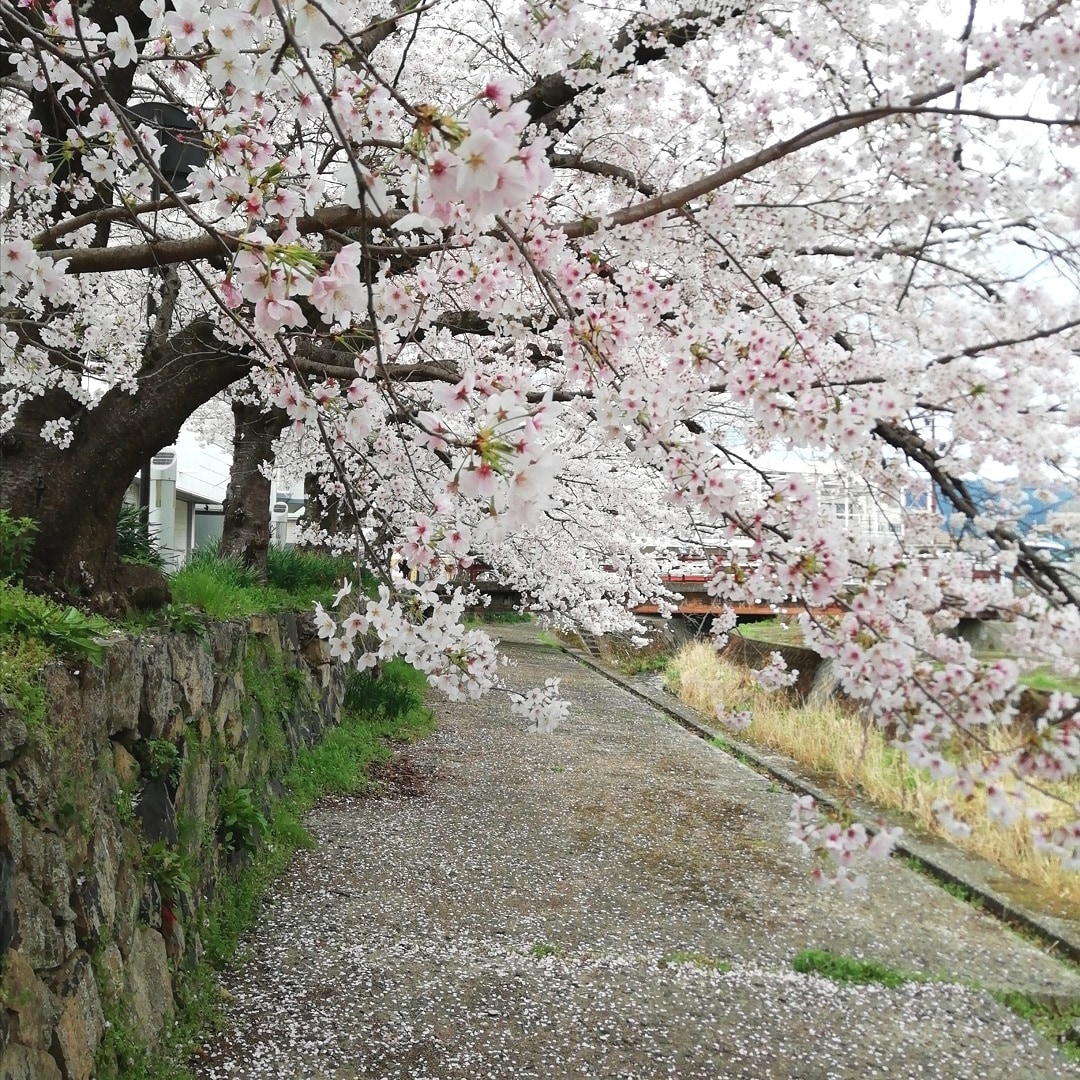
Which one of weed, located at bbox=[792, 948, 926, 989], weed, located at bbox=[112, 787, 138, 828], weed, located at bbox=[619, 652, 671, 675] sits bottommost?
weed, located at bbox=[619, 652, 671, 675]

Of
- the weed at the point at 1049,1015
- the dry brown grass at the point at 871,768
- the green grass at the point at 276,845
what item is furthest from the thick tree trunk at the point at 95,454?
the weed at the point at 1049,1015

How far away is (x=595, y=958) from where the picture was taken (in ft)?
12.3

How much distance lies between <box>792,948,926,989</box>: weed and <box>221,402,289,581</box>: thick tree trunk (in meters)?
4.82

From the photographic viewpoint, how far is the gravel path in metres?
3.01

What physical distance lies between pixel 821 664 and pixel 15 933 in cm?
929

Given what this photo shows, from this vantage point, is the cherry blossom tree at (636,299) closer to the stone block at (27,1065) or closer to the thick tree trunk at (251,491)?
the stone block at (27,1065)

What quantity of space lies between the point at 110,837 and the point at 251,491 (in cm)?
534

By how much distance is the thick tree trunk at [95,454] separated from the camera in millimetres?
3900

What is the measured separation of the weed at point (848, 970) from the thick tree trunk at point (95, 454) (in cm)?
339

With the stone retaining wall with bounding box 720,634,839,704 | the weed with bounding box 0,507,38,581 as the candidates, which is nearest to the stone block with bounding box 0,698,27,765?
the weed with bounding box 0,507,38,581

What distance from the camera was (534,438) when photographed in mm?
1484

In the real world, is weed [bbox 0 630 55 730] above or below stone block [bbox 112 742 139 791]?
above

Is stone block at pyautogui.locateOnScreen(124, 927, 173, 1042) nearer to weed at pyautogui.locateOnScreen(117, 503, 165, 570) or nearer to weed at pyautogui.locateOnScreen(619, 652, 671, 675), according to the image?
weed at pyautogui.locateOnScreen(117, 503, 165, 570)

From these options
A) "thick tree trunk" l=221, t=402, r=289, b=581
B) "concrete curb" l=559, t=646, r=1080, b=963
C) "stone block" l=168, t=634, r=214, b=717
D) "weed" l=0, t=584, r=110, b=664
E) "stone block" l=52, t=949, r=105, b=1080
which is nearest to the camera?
"stone block" l=52, t=949, r=105, b=1080
